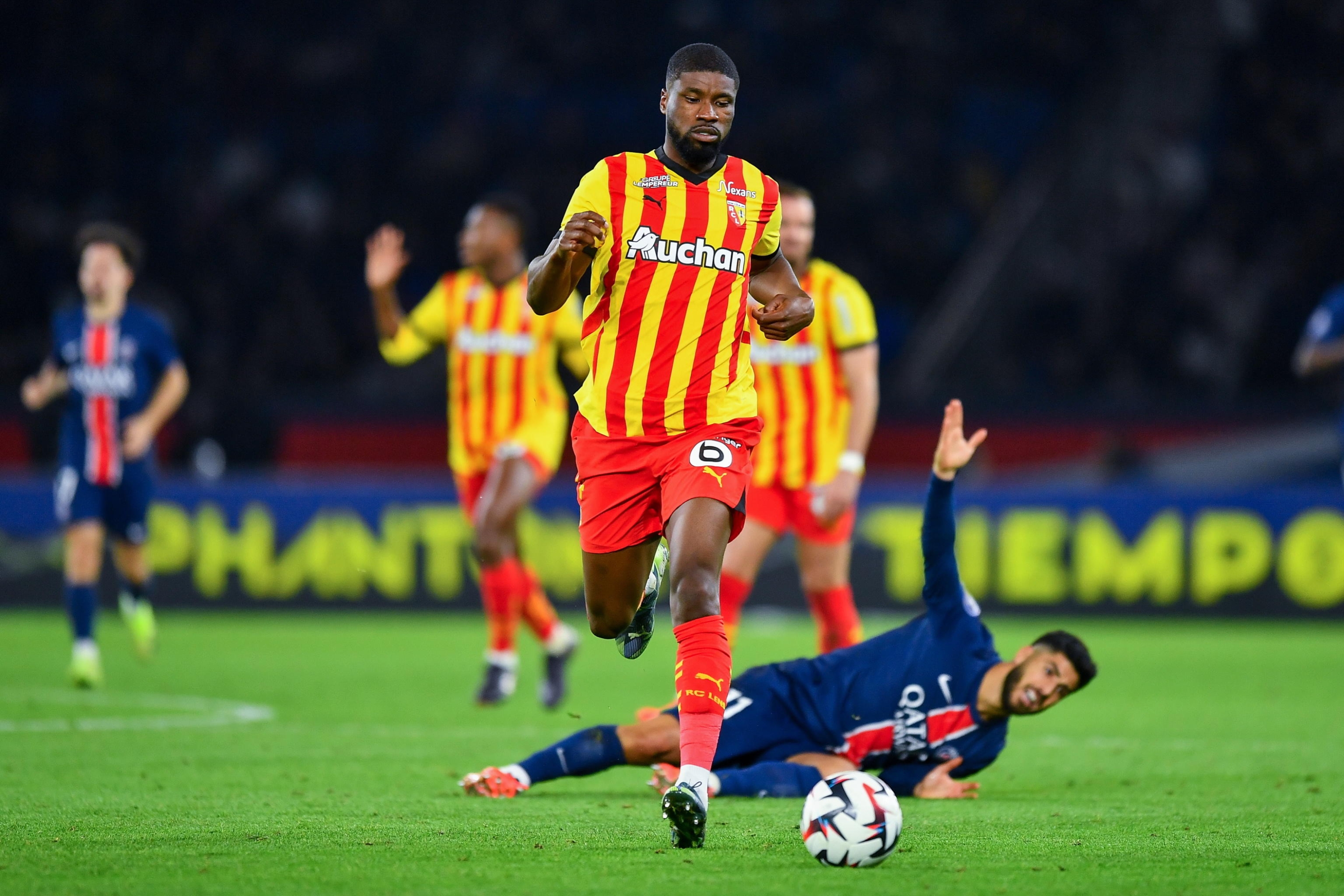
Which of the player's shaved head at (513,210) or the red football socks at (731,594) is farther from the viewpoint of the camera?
the player's shaved head at (513,210)

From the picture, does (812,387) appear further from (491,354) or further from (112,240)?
(112,240)

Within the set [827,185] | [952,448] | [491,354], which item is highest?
[827,185]

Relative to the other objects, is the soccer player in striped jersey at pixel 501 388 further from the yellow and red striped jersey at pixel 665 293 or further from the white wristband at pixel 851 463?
the yellow and red striped jersey at pixel 665 293

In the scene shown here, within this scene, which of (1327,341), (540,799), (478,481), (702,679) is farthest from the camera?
(1327,341)

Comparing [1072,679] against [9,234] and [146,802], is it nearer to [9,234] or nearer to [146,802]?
[146,802]

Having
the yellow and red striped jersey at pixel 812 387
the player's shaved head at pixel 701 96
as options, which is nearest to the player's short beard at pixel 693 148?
the player's shaved head at pixel 701 96

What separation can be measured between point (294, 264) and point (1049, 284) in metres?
8.47

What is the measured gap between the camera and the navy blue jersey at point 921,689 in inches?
211

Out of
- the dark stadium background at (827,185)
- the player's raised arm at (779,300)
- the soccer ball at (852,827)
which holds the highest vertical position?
the dark stadium background at (827,185)

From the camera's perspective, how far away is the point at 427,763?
6.29 m

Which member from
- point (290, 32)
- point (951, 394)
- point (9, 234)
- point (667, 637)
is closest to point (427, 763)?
point (667, 637)

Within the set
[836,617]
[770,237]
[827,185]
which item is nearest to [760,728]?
[770,237]

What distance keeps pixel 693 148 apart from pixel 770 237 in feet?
1.22

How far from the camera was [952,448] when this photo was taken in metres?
5.22
